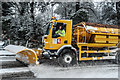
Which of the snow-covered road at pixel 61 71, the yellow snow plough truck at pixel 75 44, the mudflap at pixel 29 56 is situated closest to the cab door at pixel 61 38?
the yellow snow plough truck at pixel 75 44

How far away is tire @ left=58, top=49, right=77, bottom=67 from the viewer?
21.3 feet

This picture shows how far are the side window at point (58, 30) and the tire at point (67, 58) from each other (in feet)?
2.99

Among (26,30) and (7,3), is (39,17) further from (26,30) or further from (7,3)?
(7,3)

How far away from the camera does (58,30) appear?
21.3 feet

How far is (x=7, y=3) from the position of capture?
15945 mm

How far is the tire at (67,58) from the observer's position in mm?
6496

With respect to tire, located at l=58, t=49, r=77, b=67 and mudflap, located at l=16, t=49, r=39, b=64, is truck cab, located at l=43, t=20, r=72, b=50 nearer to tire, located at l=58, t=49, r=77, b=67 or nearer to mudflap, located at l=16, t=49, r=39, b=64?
tire, located at l=58, t=49, r=77, b=67

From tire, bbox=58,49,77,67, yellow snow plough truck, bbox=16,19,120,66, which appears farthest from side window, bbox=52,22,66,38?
tire, bbox=58,49,77,67

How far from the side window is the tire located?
2.99 feet

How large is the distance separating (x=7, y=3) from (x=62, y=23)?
12317mm

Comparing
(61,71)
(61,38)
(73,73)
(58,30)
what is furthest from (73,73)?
(58,30)

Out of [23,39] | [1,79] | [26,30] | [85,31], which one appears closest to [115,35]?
[85,31]

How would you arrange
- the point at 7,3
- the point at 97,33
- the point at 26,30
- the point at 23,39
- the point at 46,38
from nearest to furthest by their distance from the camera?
the point at 46,38, the point at 97,33, the point at 26,30, the point at 23,39, the point at 7,3

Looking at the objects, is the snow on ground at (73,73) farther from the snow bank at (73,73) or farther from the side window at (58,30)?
the side window at (58,30)
